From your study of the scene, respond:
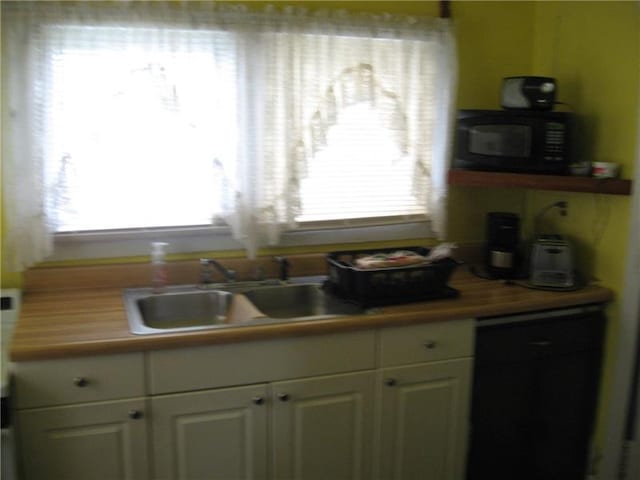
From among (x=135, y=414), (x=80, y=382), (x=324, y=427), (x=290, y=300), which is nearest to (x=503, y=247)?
(x=290, y=300)

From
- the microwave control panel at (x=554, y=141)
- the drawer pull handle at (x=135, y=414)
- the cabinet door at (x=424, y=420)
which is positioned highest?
the microwave control panel at (x=554, y=141)

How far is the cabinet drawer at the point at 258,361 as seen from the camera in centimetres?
191

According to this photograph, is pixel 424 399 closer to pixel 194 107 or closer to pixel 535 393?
pixel 535 393

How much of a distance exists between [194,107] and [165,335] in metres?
0.91

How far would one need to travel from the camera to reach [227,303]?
7.84ft

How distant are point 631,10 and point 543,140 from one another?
0.58 m

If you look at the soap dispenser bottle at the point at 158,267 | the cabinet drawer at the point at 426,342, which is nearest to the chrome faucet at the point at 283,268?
the soap dispenser bottle at the point at 158,267

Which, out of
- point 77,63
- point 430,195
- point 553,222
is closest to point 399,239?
point 430,195

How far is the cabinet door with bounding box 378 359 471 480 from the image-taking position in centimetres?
220

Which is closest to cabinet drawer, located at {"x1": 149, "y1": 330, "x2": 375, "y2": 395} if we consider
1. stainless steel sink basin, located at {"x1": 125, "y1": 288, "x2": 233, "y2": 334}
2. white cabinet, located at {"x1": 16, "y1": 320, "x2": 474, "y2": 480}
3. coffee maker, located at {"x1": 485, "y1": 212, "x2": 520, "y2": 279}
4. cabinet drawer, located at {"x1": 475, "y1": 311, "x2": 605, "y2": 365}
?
white cabinet, located at {"x1": 16, "y1": 320, "x2": 474, "y2": 480}

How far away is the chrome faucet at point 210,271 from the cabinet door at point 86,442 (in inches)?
26.3

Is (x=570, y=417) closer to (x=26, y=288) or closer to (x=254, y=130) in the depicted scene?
(x=254, y=130)

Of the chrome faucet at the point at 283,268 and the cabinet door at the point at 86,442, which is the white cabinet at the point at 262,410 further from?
the chrome faucet at the point at 283,268

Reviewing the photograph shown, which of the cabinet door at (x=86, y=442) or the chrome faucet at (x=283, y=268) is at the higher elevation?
the chrome faucet at (x=283, y=268)
